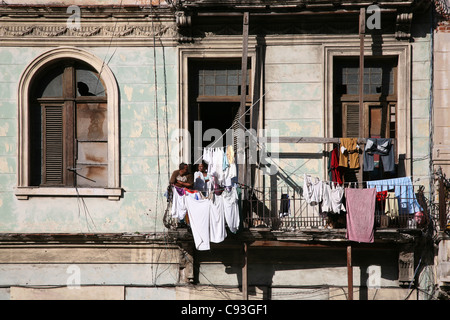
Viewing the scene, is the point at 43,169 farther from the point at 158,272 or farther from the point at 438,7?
the point at 438,7

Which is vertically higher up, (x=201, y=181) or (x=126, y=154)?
(x=126, y=154)

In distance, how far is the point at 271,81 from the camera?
65.7ft

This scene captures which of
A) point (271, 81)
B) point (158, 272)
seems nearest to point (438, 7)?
point (271, 81)

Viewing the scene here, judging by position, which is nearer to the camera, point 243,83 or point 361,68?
point 361,68

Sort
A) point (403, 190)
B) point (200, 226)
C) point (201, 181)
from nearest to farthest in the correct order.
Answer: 1. point (200, 226)
2. point (403, 190)
3. point (201, 181)

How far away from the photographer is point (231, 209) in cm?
1859

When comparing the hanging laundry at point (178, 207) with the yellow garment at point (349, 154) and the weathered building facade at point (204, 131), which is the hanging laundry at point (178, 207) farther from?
the yellow garment at point (349, 154)

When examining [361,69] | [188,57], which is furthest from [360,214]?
[188,57]

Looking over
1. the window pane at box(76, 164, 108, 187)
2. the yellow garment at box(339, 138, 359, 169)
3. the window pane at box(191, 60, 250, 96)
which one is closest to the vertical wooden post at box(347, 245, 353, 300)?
the yellow garment at box(339, 138, 359, 169)

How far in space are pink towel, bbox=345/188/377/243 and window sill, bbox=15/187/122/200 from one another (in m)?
5.14

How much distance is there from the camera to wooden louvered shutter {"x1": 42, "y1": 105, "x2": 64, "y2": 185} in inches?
794

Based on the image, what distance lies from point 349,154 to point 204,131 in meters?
3.41

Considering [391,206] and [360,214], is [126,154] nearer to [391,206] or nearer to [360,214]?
[360,214]
